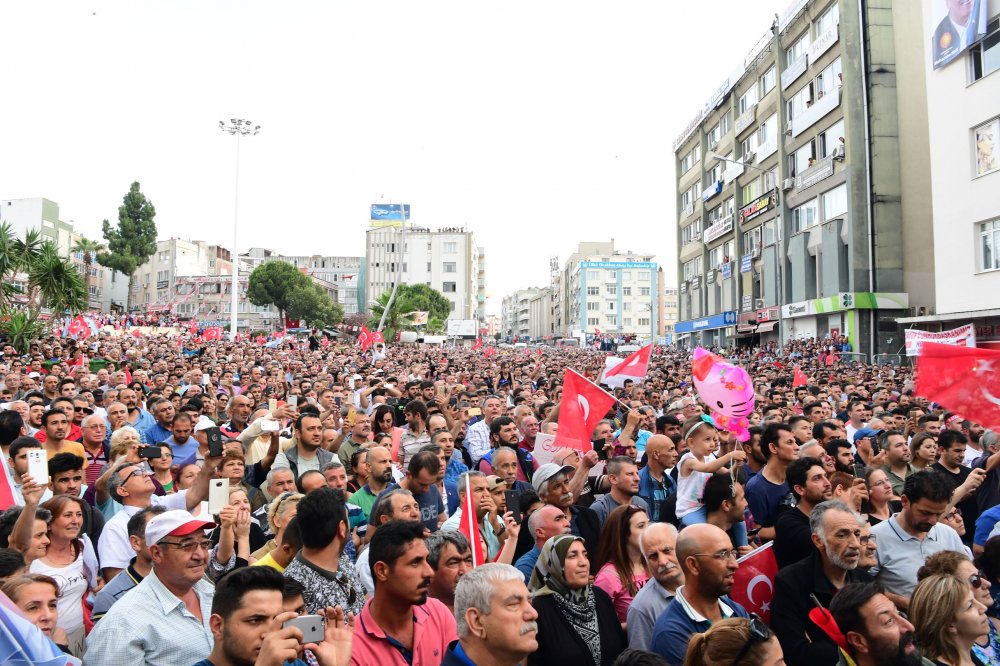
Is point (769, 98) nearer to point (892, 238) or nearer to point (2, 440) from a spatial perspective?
point (892, 238)

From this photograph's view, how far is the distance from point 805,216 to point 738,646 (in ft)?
150

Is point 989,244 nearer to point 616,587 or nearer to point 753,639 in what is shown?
point 616,587

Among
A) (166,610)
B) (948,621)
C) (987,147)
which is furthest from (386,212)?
(948,621)

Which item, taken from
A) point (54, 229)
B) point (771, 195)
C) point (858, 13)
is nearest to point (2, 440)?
point (858, 13)

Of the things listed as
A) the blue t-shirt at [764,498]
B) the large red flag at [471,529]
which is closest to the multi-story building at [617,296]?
the blue t-shirt at [764,498]

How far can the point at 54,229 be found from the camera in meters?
84.8

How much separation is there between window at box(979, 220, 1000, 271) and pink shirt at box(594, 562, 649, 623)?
29012 mm

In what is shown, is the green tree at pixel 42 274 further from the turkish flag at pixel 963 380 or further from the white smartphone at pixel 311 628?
the white smartphone at pixel 311 628

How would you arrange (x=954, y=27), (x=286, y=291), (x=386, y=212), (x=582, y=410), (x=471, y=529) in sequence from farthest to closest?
(x=386, y=212) < (x=286, y=291) < (x=954, y=27) < (x=582, y=410) < (x=471, y=529)

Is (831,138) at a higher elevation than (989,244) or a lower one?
higher

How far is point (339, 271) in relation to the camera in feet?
452

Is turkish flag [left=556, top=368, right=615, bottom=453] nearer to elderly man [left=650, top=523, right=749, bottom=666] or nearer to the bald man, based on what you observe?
the bald man

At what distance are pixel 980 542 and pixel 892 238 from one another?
3788cm

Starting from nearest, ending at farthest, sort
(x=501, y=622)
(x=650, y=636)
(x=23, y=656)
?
(x=23, y=656) < (x=501, y=622) < (x=650, y=636)
